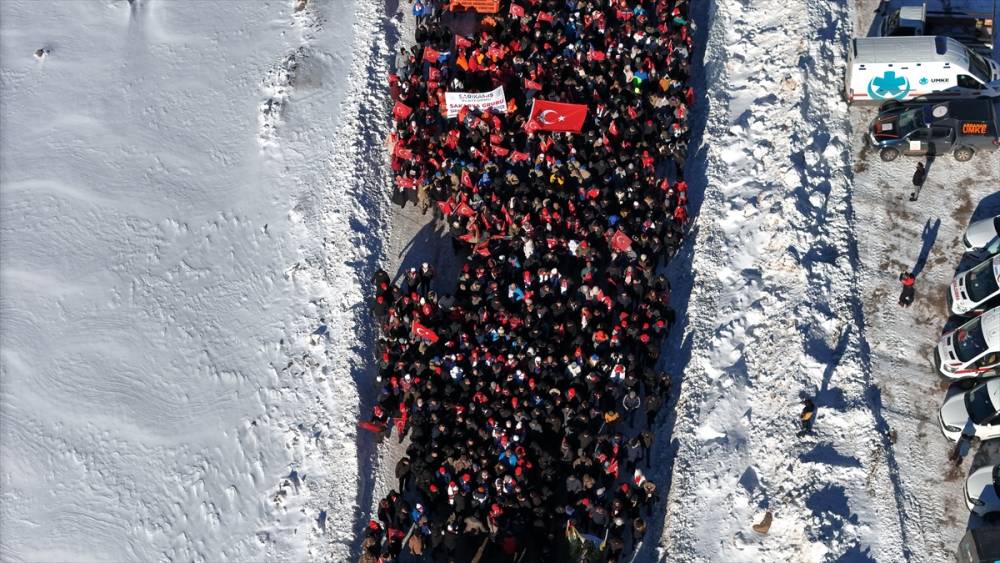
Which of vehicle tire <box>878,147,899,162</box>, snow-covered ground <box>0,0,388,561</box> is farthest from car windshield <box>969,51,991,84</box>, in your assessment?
snow-covered ground <box>0,0,388,561</box>

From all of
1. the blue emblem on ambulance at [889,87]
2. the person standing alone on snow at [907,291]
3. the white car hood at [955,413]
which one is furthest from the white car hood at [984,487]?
the blue emblem on ambulance at [889,87]

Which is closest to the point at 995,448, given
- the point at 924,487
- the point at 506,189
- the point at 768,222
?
the point at 924,487

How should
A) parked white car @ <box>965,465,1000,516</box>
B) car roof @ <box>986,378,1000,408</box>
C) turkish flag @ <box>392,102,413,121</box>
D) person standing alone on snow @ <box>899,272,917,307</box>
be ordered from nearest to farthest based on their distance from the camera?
parked white car @ <box>965,465,1000,516</box>
car roof @ <box>986,378,1000,408</box>
person standing alone on snow @ <box>899,272,917,307</box>
turkish flag @ <box>392,102,413,121</box>

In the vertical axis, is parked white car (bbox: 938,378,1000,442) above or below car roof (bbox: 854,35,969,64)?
below

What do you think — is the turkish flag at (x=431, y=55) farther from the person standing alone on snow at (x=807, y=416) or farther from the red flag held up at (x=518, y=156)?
the person standing alone on snow at (x=807, y=416)

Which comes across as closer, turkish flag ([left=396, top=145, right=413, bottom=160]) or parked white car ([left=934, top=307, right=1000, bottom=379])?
parked white car ([left=934, top=307, right=1000, bottom=379])

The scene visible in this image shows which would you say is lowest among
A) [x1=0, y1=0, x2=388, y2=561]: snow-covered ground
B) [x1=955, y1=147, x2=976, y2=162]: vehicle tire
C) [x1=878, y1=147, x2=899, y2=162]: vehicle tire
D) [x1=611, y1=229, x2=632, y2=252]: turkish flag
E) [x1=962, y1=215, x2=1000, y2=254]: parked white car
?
[x1=0, y1=0, x2=388, y2=561]: snow-covered ground

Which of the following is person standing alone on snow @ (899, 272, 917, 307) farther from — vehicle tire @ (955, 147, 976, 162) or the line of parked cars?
vehicle tire @ (955, 147, 976, 162)
